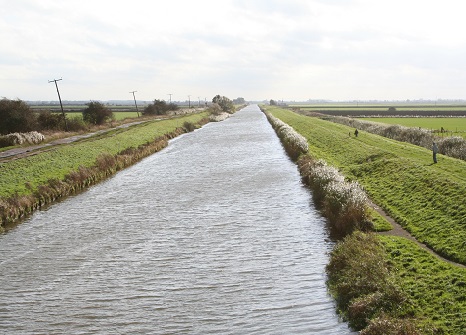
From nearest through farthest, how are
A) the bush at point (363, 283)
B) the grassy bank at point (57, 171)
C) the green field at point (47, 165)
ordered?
the bush at point (363, 283) → the grassy bank at point (57, 171) → the green field at point (47, 165)

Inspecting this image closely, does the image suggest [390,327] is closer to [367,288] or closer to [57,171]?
[367,288]

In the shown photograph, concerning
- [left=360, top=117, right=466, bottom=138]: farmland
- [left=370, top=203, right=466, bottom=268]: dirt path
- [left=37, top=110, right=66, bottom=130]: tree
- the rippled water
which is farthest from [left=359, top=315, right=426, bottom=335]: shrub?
[left=37, top=110, right=66, bottom=130]: tree

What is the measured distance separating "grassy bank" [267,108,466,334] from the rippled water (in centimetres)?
92

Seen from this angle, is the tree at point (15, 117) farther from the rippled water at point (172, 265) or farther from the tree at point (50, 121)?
the rippled water at point (172, 265)

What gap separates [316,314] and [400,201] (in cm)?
1144

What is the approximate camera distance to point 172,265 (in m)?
16.3

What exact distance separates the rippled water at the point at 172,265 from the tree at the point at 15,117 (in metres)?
32.4

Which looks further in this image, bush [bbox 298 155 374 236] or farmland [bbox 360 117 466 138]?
farmland [bbox 360 117 466 138]

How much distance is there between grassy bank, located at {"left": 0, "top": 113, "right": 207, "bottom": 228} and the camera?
24.9 metres

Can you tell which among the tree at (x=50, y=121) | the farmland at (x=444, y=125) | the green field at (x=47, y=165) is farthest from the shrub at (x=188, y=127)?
the farmland at (x=444, y=125)

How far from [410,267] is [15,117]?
54.3 meters

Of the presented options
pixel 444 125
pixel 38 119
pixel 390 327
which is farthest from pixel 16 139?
pixel 444 125

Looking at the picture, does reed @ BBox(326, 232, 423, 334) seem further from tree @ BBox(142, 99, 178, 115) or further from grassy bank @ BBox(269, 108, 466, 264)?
tree @ BBox(142, 99, 178, 115)

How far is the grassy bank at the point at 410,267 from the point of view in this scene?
34.7 ft
